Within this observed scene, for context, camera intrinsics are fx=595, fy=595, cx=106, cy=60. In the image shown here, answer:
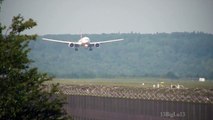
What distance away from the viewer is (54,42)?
13388cm

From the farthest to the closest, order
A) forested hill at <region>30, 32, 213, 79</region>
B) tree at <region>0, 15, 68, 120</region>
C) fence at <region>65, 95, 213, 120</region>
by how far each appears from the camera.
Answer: forested hill at <region>30, 32, 213, 79</region>
fence at <region>65, 95, 213, 120</region>
tree at <region>0, 15, 68, 120</region>

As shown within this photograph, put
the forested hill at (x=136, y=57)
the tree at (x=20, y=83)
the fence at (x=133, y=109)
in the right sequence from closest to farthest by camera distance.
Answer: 1. the tree at (x=20, y=83)
2. the fence at (x=133, y=109)
3. the forested hill at (x=136, y=57)

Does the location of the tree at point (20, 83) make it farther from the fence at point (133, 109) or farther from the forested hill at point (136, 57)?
the forested hill at point (136, 57)

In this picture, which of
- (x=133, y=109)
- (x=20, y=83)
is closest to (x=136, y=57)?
(x=133, y=109)

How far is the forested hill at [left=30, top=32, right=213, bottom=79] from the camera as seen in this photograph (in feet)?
326

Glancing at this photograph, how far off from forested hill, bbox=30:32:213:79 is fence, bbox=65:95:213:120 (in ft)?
114

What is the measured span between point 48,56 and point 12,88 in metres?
83.4

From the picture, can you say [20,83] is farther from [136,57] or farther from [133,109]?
[136,57]

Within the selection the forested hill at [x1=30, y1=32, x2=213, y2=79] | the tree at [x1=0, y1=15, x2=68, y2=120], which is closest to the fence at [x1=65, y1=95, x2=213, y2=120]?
the tree at [x1=0, y1=15, x2=68, y2=120]

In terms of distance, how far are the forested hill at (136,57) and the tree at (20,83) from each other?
54.3 m

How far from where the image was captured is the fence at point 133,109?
43.2 m

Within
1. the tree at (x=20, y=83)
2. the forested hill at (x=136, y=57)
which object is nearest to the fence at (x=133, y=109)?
the tree at (x=20, y=83)

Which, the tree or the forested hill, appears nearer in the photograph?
the tree

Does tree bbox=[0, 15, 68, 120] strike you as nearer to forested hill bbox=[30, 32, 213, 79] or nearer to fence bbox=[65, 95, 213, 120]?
fence bbox=[65, 95, 213, 120]
